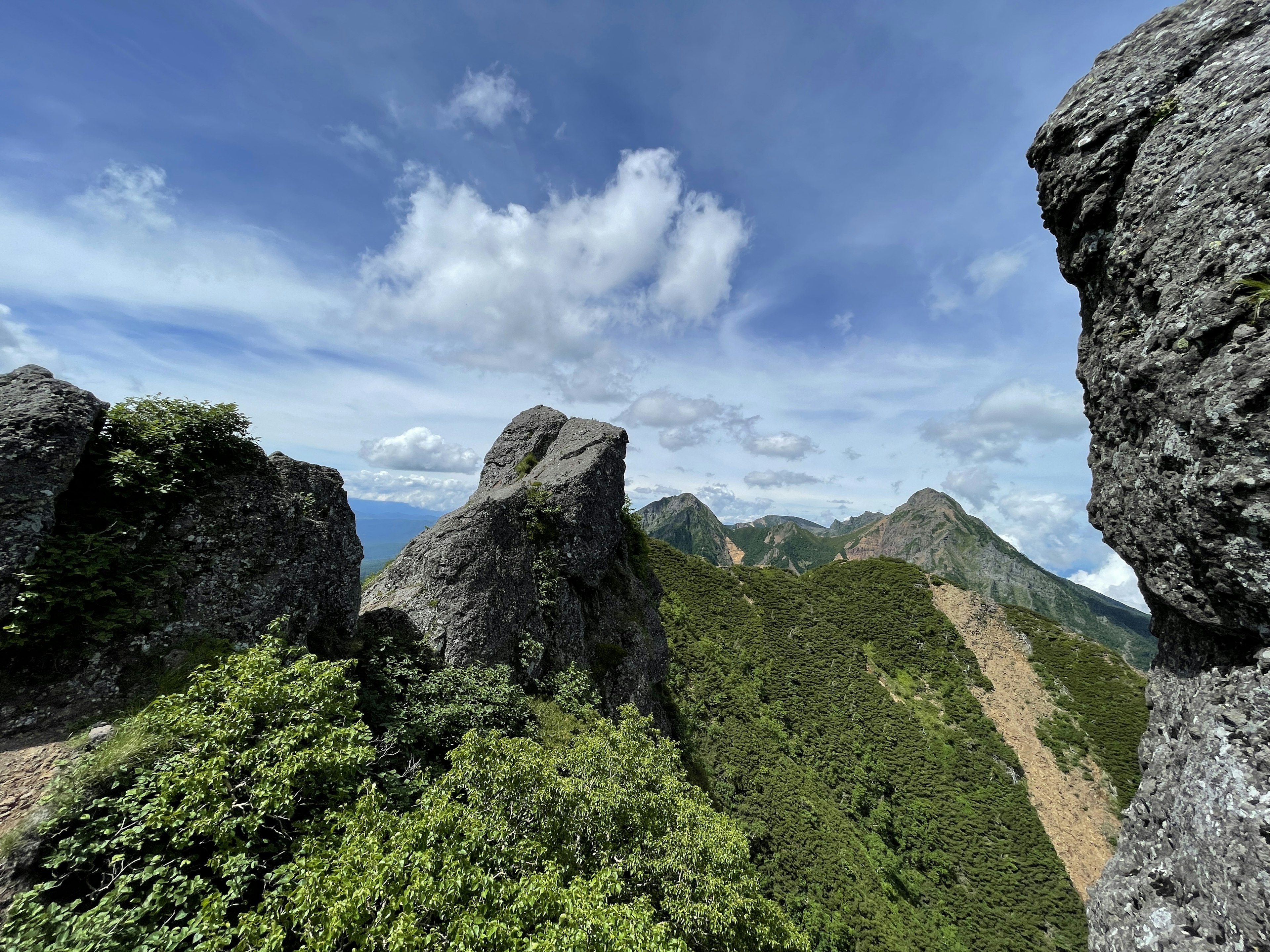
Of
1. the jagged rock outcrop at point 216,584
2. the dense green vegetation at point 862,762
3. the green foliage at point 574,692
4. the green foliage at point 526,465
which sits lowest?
the dense green vegetation at point 862,762

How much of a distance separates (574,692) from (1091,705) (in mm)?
68455

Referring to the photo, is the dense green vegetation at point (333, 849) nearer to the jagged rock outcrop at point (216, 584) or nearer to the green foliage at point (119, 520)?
the jagged rock outcrop at point (216, 584)

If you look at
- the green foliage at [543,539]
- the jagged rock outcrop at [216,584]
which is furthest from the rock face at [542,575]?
the jagged rock outcrop at [216,584]

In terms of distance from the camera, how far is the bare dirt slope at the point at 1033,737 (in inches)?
1731

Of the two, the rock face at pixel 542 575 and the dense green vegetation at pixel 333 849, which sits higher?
the rock face at pixel 542 575

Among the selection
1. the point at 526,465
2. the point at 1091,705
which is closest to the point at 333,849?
the point at 526,465

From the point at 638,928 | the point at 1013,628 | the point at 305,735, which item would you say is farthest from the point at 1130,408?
the point at 1013,628

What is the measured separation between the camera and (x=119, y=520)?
1302cm

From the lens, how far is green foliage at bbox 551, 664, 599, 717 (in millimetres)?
23219

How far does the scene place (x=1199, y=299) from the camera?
1209 centimetres

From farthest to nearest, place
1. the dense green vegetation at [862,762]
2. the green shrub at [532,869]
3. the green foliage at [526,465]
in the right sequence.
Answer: the green foliage at [526,465] < the dense green vegetation at [862,762] < the green shrub at [532,869]

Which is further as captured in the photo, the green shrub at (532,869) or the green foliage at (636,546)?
the green foliage at (636,546)

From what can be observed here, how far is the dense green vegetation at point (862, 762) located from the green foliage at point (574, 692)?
16.6 metres

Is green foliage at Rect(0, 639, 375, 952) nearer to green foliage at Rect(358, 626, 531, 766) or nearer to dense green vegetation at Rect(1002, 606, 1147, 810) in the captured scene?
green foliage at Rect(358, 626, 531, 766)
